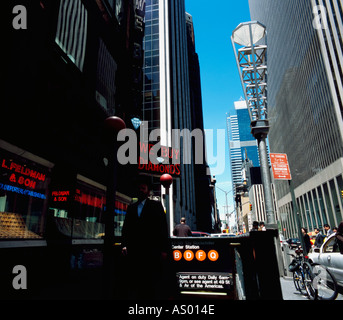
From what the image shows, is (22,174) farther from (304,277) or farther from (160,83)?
(160,83)

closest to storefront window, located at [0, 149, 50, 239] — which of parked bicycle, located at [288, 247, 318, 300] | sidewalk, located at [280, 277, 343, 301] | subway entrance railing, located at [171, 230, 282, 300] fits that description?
subway entrance railing, located at [171, 230, 282, 300]

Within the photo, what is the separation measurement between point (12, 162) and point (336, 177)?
6337 centimetres

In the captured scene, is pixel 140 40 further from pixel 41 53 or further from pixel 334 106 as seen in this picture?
pixel 334 106

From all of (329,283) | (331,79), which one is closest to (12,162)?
(329,283)

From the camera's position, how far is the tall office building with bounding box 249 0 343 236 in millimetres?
57003

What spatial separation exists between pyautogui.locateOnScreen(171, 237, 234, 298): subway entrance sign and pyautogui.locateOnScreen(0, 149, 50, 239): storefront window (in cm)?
484

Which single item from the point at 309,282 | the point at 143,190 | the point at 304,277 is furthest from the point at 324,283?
the point at 143,190

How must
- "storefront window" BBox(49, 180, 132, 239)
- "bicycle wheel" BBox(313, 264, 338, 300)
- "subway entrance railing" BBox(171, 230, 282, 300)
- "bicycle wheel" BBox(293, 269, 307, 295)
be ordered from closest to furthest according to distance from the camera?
"subway entrance railing" BBox(171, 230, 282, 300) → "bicycle wheel" BBox(313, 264, 338, 300) → "bicycle wheel" BBox(293, 269, 307, 295) → "storefront window" BBox(49, 180, 132, 239)

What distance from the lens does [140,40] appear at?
21219mm

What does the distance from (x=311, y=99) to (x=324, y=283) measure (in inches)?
2926

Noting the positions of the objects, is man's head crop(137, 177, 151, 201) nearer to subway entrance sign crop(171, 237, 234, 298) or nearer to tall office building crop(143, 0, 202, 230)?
subway entrance sign crop(171, 237, 234, 298)

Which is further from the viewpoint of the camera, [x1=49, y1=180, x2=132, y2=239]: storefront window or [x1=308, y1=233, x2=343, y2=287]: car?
[x1=49, y1=180, x2=132, y2=239]: storefront window

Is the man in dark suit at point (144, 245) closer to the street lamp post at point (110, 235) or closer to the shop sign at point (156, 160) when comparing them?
the street lamp post at point (110, 235)

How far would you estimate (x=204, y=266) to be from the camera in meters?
4.09
